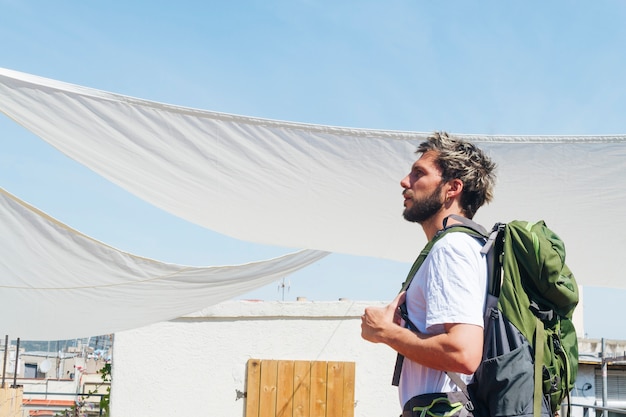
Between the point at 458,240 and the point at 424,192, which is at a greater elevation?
the point at 424,192

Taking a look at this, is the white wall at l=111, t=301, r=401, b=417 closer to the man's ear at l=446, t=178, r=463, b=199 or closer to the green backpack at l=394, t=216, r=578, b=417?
the man's ear at l=446, t=178, r=463, b=199

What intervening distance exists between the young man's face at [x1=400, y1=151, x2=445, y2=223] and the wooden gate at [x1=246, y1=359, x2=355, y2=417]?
18.4 ft

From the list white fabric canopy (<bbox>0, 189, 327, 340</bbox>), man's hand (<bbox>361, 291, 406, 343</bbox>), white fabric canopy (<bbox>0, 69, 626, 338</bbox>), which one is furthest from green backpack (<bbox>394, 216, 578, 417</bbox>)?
white fabric canopy (<bbox>0, 189, 327, 340</bbox>)

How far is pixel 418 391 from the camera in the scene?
204cm

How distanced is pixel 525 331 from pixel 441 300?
23 centimetres

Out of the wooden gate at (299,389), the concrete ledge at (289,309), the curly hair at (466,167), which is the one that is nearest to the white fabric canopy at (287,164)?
the curly hair at (466,167)

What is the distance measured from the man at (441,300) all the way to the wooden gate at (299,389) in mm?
5635

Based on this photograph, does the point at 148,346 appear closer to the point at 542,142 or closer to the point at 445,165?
the point at 542,142

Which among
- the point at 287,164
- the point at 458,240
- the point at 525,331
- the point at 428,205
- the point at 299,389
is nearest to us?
the point at 525,331

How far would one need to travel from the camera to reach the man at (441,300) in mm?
1936

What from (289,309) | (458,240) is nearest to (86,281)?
(289,309)

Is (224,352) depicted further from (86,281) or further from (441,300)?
(441,300)

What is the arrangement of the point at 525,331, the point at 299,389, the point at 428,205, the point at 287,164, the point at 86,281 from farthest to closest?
the point at 299,389 < the point at 86,281 < the point at 287,164 < the point at 428,205 < the point at 525,331

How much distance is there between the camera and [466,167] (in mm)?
2344
